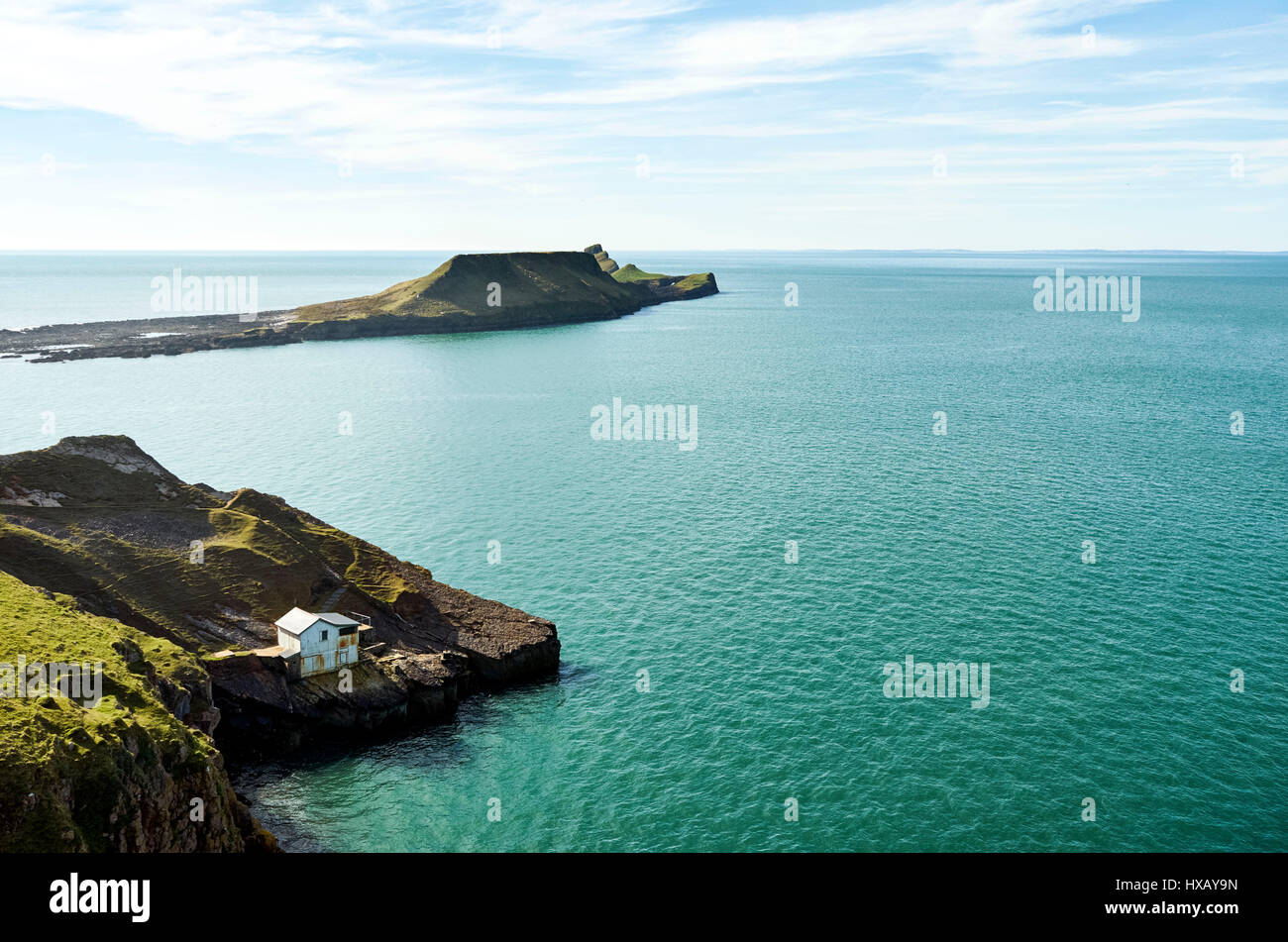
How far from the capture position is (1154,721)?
2172 inches

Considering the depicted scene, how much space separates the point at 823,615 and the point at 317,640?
3710cm

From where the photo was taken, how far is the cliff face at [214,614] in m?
42.7

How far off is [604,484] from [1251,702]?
68305 millimetres

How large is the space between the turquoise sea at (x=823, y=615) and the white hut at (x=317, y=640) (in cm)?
617

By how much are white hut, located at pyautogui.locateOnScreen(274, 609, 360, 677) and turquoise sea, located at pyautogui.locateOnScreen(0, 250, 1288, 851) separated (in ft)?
20.2

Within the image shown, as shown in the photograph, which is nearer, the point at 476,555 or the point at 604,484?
the point at 476,555

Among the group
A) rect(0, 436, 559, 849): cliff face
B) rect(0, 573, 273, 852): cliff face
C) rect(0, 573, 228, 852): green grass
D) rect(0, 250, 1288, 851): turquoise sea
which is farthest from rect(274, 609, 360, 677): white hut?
rect(0, 573, 273, 852): cliff face

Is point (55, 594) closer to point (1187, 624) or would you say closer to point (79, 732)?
point (79, 732)

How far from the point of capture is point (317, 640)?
5731 cm

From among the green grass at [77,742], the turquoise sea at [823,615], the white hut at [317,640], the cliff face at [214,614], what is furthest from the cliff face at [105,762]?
the white hut at [317,640]
